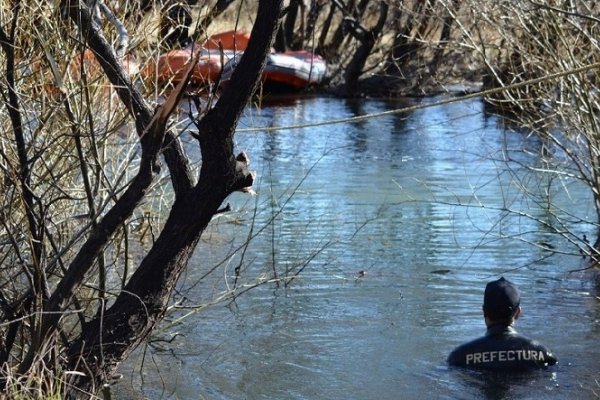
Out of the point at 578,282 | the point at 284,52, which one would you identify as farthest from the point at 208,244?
the point at 284,52

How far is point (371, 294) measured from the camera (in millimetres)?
9523

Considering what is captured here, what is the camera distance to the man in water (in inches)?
280

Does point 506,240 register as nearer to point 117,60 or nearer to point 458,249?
point 458,249

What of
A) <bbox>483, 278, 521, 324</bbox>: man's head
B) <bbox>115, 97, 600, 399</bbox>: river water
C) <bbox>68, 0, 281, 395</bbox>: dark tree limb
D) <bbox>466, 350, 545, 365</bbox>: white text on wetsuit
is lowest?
<bbox>115, 97, 600, 399</bbox>: river water

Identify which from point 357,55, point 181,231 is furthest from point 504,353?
point 357,55

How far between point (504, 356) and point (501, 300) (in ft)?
1.24

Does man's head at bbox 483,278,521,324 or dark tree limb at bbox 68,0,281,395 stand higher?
dark tree limb at bbox 68,0,281,395

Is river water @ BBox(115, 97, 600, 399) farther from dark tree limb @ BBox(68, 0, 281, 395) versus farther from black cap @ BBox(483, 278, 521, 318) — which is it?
dark tree limb @ BBox(68, 0, 281, 395)

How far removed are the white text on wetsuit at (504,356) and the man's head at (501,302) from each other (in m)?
0.20

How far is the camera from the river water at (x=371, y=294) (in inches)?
291

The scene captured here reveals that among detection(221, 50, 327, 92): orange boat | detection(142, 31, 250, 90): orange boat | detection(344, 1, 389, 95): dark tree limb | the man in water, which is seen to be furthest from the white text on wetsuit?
→ detection(221, 50, 327, 92): orange boat

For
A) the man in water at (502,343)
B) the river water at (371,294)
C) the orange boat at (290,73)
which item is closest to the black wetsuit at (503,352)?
the man in water at (502,343)

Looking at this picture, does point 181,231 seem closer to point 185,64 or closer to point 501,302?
point 185,64

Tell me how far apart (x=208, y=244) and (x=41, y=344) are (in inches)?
232
